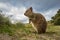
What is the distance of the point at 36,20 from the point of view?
47.6ft

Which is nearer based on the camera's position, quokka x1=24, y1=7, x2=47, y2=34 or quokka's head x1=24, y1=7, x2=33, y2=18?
quokka x1=24, y1=7, x2=47, y2=34

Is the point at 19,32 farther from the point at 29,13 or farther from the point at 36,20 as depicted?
the point at 29,13

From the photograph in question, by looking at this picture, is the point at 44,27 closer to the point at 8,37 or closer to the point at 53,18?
the point at 8,37

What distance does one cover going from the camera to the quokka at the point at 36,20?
1450 centimetres

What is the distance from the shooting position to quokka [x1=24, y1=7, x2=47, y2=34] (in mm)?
14500

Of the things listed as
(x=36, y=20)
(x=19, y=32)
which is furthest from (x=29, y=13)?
(x=19, y=32)

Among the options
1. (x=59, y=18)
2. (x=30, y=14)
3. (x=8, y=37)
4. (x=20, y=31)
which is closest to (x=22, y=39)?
(x=8, y=37)

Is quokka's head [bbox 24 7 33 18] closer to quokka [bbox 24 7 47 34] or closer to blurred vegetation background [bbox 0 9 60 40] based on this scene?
quokka [bbox 24 7 47 34]

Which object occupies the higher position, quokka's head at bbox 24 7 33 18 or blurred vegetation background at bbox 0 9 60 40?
quokka's head at bbox 24 7 33 18

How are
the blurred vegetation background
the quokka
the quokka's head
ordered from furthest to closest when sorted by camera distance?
the quokka's head
the quokka
the blurred vegetation background

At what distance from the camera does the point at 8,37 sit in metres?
12.3

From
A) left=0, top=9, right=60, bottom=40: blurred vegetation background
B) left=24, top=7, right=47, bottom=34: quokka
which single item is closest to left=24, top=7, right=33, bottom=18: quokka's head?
left=24, top=7, right=47, bottom=34: quokka

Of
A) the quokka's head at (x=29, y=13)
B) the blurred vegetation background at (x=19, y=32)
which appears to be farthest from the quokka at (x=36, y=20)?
the blurred vegetation background at (x=19, y=32)

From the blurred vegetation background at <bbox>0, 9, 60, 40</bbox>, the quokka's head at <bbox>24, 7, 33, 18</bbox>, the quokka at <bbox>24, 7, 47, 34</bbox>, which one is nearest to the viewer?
the blurred vegetation background at <bbox>0, 9, 60, 40</bbox>
